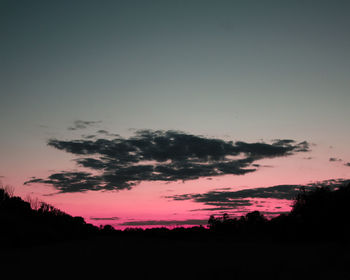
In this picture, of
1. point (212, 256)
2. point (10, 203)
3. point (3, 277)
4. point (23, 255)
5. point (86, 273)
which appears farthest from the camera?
point (10, 203)

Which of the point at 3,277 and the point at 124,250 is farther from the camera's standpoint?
the point at 124,250

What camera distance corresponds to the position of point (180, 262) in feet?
38.8

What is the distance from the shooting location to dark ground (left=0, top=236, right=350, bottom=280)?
10.1m

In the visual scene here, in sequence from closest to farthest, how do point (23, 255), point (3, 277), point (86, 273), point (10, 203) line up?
point (3, 277), point (86, 273), point (23, 255), point (10, 203)

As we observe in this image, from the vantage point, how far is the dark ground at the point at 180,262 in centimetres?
1012

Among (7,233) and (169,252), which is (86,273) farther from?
(7,233)

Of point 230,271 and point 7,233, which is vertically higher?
point 7,233

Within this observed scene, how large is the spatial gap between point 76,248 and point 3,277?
16.1 feet

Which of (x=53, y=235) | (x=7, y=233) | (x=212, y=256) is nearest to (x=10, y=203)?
(x=53, y=235)

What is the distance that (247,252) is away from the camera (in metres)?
14.0

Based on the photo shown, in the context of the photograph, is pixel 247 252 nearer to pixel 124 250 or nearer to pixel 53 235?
pixel 124 250

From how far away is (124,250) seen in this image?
1391 centimetres

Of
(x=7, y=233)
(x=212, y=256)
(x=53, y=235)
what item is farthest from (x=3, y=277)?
(x=53, y=235)

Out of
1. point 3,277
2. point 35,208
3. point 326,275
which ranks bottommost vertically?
point 326,275
